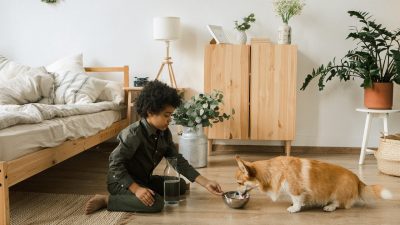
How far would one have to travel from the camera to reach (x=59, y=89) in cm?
341

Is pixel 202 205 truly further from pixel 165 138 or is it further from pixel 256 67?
pixel 256 67

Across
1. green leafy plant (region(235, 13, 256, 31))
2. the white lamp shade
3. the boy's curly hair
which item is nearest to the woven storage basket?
green leafy plant (region(235, 13, 256, 31))

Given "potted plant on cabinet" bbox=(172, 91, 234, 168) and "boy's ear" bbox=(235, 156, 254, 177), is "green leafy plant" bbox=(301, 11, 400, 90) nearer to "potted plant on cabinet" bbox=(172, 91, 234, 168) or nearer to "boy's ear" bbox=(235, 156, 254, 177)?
"potted plant on cabinet" bbox=(172, 91, 234, 168)

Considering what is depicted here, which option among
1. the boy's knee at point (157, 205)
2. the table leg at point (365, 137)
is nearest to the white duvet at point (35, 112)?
the boy's knee at point (157, 205)

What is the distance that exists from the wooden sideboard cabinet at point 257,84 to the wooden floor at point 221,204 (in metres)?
0.45

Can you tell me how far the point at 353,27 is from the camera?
3.77 metres

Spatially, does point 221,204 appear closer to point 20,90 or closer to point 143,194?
point 143,194

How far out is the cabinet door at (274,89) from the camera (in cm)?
354

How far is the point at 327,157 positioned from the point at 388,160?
74 cm

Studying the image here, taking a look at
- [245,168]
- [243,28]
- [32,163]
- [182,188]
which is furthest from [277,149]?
[32,163]

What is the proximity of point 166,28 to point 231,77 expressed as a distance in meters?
0.73

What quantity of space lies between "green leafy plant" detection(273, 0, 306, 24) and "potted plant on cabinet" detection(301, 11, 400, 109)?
45cm

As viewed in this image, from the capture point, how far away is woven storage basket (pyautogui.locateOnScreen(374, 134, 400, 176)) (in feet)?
9.77

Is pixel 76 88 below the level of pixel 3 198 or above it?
above
